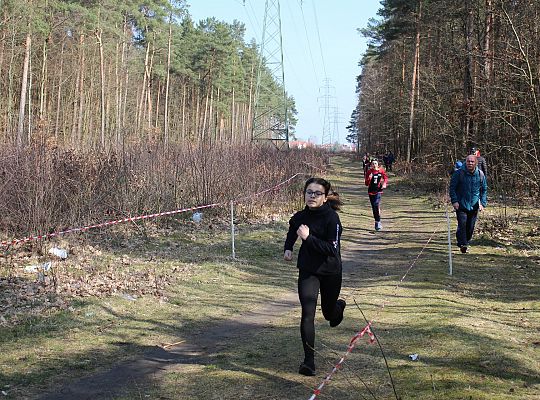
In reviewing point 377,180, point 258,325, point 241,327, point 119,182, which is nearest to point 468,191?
point 377,180

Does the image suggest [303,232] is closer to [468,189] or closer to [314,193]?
[314,193]

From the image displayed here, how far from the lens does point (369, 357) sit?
217 inches

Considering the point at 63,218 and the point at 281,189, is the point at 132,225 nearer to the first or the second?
Answer: the point at 63,218

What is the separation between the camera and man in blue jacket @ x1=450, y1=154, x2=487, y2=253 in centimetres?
1077

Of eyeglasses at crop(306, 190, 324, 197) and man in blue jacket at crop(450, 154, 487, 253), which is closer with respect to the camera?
eyeglasses at crop(306, 190, 324, 197)

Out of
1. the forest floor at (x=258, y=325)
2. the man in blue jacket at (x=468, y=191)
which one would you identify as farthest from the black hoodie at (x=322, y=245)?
the man in blue jacket at (x=468, y=191)

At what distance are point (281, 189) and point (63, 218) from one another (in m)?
9.05

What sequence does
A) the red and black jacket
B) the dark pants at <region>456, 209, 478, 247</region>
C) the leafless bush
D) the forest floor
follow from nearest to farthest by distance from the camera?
the forest floor → the dark pants at <region>456, 209, 478, 247</region> → the leafless bush → the red and black jacket

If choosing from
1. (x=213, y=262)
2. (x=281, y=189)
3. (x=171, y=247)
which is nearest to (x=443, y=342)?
(x=213, y=262)

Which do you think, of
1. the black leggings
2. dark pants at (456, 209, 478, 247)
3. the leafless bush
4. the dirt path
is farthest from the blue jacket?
the leafless bush

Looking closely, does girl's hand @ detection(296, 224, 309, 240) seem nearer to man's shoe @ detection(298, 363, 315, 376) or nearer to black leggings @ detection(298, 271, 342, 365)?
black leggings @ detection(298, 271, 342, 365)

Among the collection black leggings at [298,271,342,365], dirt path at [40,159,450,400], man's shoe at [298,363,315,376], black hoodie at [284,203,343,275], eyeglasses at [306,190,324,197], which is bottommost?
dirt path at [40,159,450,400]

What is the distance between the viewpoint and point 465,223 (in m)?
11.2

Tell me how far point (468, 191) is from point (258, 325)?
5.58m
